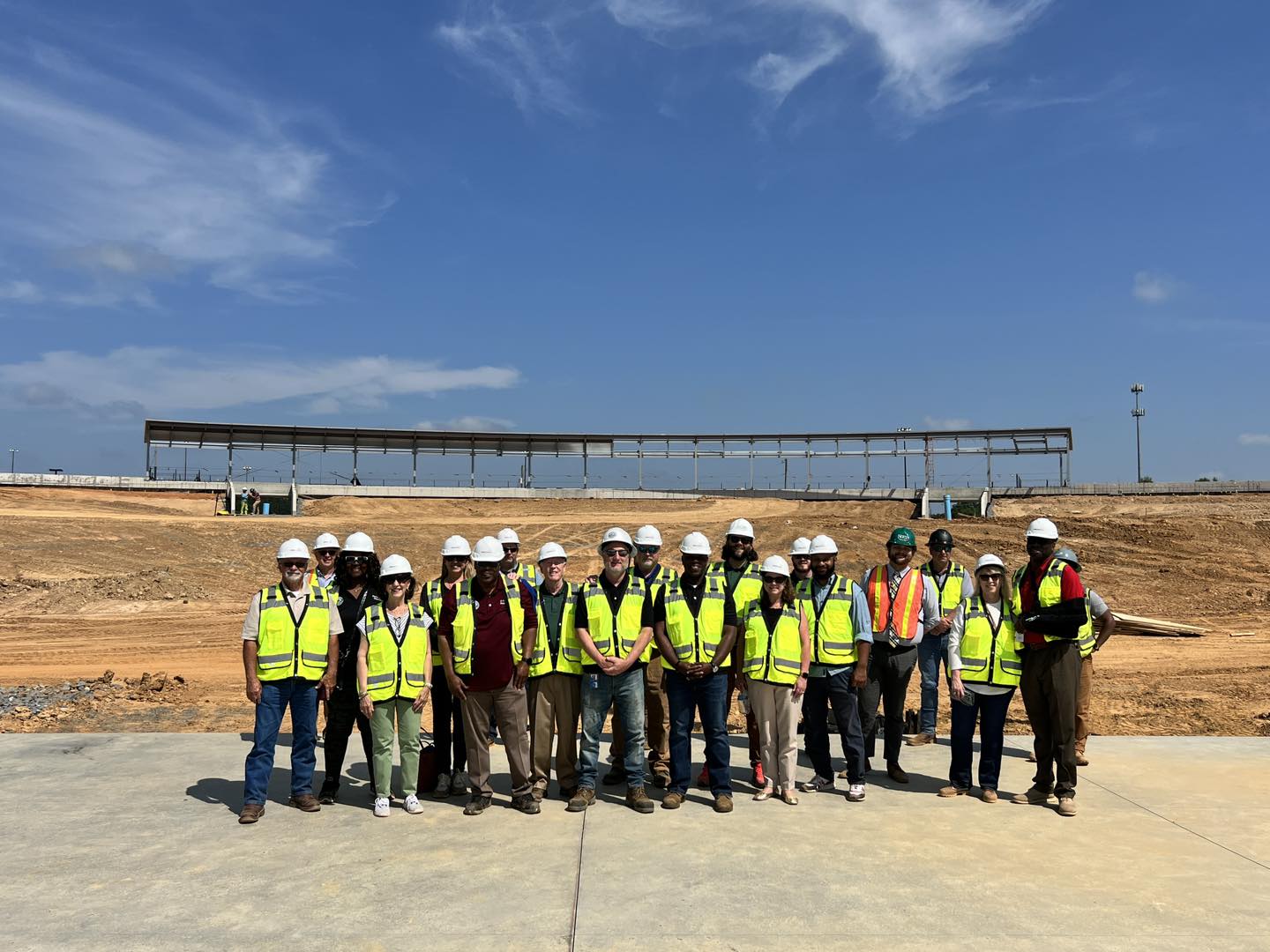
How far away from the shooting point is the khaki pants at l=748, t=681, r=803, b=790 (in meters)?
7.09

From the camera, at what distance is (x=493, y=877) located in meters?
5.30

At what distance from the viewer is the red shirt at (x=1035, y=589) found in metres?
→ 7.04

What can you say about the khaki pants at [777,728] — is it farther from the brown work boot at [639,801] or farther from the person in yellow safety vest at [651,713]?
the brown work boot at [639,801]

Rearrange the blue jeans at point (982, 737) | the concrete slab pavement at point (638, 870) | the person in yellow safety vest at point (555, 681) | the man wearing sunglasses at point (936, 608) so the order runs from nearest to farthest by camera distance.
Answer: the concrete slab pavement at point (638, 870)
the person in yellow safety vest at point (555, 681)
the blue jeans at point (982, 737)
the man wearing sunglasses at point (936, 608)

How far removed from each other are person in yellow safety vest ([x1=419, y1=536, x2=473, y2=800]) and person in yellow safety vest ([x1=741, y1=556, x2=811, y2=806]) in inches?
92.1

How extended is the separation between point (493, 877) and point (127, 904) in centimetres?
194

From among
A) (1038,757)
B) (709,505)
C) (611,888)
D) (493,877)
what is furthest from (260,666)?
(709,505)

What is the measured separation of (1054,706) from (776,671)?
219 cm

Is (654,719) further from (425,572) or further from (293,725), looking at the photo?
(425,572)

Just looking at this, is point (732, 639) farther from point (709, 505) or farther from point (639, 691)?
point (709, 505)

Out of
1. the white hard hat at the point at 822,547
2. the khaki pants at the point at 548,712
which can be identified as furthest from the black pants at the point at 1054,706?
the khaki pants at the point at 548,712

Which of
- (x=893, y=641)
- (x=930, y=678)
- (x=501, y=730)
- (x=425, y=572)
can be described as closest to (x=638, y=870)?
(x=501, y=730)

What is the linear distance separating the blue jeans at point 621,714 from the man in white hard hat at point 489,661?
1.50 ft

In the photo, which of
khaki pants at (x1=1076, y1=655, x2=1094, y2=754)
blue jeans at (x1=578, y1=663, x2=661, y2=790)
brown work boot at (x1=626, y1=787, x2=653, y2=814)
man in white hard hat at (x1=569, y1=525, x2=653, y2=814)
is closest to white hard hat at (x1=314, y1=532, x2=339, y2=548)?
man in white hard hat at (x1=569, y1=525, x2=653, y2=814)
